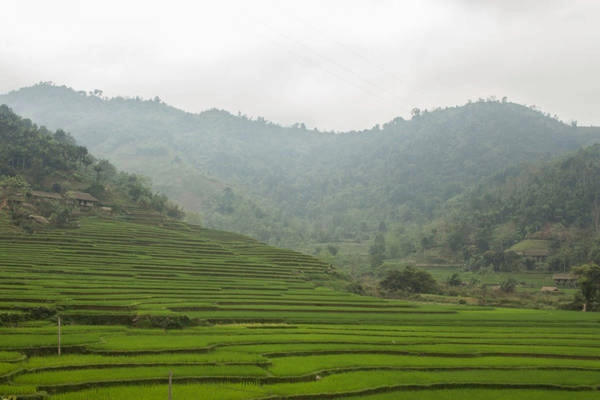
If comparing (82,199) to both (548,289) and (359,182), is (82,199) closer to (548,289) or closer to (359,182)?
(548,289)

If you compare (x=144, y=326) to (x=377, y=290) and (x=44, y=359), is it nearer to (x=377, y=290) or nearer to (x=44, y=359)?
(x=44, y=359)

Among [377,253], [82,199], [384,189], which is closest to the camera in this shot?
[82,199]

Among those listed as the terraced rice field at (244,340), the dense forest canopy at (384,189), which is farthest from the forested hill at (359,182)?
the terraced rice field at (244,340)

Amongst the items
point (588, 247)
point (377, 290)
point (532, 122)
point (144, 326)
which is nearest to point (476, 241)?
point (588, 247)

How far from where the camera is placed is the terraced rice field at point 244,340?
58.9ft

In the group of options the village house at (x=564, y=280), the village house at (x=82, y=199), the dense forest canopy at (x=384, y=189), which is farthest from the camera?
the dense forest canopy at (x=384, y=189)

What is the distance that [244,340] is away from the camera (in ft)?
78.7

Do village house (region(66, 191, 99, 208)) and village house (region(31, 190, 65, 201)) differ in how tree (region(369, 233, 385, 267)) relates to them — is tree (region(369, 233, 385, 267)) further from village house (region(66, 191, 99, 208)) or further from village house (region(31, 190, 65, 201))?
village house (region(31, 190, 65, 201))

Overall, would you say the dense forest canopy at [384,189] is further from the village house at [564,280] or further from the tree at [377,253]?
the village house at [564,280]

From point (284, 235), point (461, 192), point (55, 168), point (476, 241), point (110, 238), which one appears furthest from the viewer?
point (461, 192)

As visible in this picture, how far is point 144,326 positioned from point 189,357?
22.7 feet

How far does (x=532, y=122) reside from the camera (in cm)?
19900

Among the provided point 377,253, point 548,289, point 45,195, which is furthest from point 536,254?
point 45,195

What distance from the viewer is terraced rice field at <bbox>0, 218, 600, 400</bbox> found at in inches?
706
